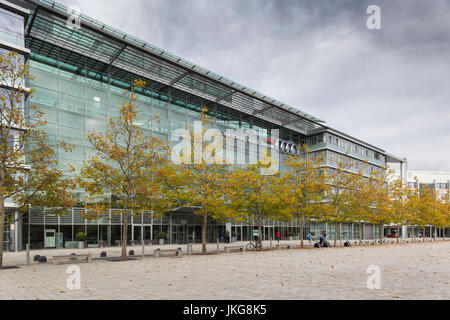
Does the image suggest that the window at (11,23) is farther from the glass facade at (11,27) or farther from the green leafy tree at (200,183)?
the green leafy tree at (200,183)

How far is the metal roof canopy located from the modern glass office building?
0.29ft

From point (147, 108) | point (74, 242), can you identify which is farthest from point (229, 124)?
point (74, 242)

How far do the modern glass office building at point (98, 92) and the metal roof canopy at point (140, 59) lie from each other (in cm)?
9

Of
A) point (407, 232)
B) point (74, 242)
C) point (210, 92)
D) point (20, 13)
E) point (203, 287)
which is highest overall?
point (20, 13)

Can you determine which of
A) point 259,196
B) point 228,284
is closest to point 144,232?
point 259,196

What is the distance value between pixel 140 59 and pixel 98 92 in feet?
17.9

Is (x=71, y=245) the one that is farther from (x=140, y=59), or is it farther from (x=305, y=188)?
(x=305, y=188)

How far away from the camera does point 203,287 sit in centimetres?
1053

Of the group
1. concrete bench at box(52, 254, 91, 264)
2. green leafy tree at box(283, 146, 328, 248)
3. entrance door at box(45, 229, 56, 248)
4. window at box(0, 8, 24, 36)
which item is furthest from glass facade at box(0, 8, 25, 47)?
green leafy tree at box(283, 146, 328, 248)

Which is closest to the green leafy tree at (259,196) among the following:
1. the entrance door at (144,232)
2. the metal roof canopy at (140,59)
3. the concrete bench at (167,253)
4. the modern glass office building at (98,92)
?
the modern glass office building at (98,92)

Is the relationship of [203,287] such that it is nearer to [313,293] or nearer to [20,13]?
[313,293]

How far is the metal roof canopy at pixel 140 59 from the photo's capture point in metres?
30.8

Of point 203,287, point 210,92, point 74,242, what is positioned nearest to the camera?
point 203,287
